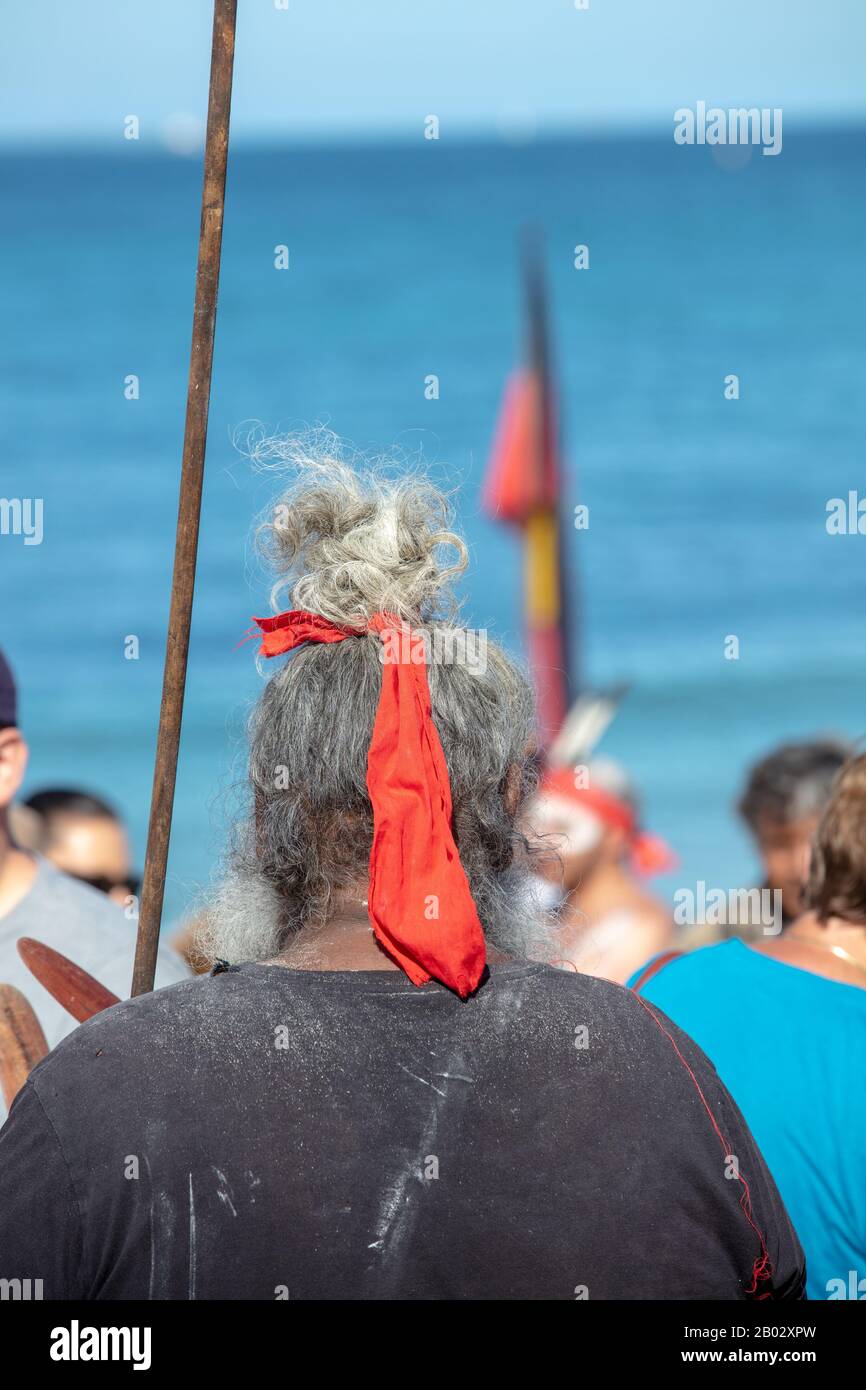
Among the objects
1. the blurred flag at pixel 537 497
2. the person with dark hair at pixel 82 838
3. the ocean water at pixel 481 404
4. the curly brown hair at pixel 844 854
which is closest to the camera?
the curly brown hair at pixel 844 854

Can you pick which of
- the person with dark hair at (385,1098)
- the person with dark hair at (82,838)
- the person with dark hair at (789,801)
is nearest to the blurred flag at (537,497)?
the person with dark hair at (82,838)

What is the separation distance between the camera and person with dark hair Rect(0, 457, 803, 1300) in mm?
1383

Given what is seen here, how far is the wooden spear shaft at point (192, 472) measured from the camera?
1719 millimetres

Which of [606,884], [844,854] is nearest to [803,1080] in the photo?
[844,854]

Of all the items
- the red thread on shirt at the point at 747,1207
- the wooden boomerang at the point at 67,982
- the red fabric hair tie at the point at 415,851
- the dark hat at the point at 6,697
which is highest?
the dark hat at the point at 6,697

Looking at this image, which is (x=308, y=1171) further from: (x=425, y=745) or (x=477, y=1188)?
(x=425, y=745)

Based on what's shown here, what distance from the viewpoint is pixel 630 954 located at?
14.5 feet

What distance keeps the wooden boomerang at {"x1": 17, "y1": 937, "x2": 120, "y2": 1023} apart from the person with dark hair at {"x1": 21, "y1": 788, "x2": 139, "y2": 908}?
118 cm

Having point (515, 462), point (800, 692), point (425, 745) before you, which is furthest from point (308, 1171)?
point (800, 692)

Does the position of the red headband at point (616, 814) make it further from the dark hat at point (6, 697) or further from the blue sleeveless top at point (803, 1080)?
the dark hat at point (6, 697)

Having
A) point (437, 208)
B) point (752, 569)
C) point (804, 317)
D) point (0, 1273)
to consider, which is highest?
point (437, 208)

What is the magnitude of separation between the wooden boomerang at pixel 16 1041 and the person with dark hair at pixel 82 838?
1.23 meters

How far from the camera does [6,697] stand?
2586 millimetres

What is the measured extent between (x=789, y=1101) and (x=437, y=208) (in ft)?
141
